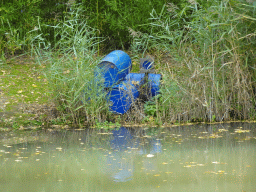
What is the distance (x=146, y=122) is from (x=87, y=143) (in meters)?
1.55

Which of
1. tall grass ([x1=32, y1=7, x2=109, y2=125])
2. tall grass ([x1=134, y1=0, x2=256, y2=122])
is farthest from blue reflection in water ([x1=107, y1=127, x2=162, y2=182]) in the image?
tall grass ([x1=134, y1=0, x2=256, y2=122])

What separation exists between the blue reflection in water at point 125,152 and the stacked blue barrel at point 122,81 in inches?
28.3

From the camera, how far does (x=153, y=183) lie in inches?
123

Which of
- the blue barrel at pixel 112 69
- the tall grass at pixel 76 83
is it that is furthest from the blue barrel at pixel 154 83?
the tall grass at pixel 76 83

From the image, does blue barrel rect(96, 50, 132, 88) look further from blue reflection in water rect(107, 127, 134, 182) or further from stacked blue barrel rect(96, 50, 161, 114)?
blue reflection in water rect(107, 127, 134, 182)

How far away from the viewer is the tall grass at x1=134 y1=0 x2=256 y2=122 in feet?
18.1

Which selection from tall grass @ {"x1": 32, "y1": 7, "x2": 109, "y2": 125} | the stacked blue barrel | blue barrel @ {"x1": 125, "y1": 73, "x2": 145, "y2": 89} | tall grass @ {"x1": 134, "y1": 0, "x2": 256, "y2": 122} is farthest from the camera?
blue barrel @ {"x1": 125, "y1": 73, "x2": 145, "y2": 89}

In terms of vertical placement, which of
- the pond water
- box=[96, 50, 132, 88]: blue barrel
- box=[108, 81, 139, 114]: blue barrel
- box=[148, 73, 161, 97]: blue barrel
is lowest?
the pond water

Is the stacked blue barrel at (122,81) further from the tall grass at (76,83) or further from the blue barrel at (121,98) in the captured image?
the tall grass at (76,83)

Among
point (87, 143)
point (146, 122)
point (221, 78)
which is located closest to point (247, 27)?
point (221, 78)

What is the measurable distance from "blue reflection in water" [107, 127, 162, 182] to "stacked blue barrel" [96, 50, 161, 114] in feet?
2.36

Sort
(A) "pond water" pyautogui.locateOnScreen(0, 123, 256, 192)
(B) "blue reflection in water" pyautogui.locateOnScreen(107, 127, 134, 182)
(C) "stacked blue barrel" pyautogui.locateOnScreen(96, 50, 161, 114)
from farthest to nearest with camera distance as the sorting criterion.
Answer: (C) "stacked blue barrel" pyautogui.locateOnScreen(96, 50, 161, 114) < (B) "blue reflection in water" pyautogui.locateOnScreen(107, 127, 134, 182) < (A) "pond water" pyautogui.locateOnScreen(0, 123, 256, 192)

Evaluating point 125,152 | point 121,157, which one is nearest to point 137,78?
point 125,152

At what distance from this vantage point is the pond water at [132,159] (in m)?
3.12
